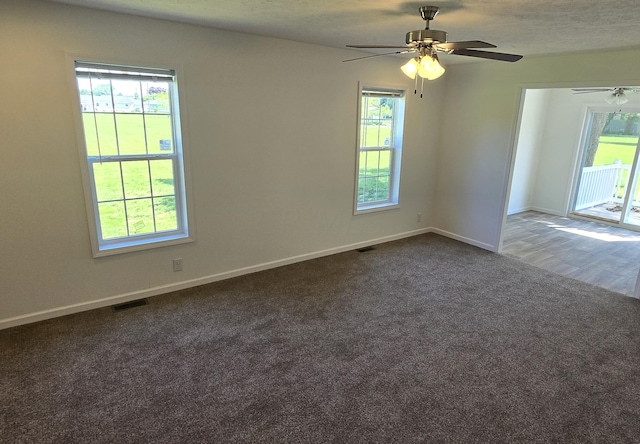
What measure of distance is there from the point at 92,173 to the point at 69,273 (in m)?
0.89

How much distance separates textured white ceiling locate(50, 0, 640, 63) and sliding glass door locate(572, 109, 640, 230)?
11.8ft

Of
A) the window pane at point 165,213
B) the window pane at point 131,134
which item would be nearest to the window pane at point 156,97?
the window pane at point 131,134

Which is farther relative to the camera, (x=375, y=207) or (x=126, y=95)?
(x=375, y=207)

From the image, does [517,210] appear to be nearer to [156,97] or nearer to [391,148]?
[391,148]

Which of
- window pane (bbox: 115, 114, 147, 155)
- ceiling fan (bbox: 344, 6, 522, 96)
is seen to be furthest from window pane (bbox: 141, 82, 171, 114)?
ceiling fan (bbox: 344, 6, 522, 96)

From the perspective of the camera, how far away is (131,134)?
132 inches

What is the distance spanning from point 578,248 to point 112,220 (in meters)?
5.88

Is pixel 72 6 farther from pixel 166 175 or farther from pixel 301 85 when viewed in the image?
pixel 301 85

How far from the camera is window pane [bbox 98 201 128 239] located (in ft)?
11.1

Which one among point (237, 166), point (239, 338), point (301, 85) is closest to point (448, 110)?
point (301, 85)

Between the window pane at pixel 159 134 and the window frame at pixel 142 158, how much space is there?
36 mm

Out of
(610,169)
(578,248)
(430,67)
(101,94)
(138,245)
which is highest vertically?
(430,67)

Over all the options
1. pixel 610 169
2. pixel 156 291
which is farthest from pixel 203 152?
pixel 610 169

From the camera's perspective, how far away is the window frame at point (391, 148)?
465cm
